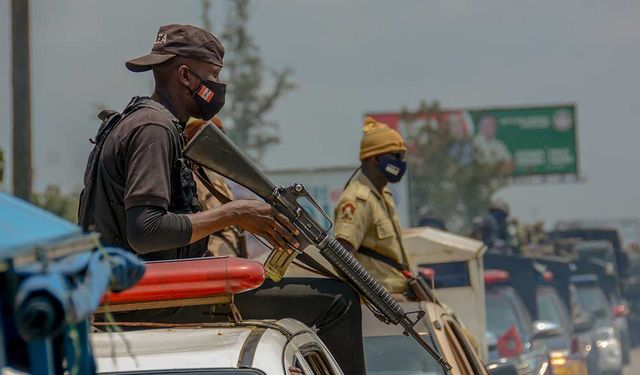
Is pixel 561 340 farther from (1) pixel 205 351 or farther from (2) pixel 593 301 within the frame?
(1) pixel 205 351

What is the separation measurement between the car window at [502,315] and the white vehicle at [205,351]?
33.7 ft

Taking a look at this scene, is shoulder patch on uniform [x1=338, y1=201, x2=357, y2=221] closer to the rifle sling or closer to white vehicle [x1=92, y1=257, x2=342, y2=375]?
the rifle sling

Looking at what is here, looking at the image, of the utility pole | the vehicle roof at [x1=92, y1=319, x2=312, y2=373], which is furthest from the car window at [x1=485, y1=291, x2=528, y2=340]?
the vehicle roof at [x1=92, y1=319, x2=312, y2=373]

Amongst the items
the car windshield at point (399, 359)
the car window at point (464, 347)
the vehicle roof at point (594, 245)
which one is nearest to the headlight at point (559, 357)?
the car window at point (464, 347)

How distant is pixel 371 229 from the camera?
771 cm

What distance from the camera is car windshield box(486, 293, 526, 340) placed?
1450cm

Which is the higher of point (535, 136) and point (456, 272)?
point (456, 272)

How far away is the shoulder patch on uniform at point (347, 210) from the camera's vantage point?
761cm

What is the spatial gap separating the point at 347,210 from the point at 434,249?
3.54m

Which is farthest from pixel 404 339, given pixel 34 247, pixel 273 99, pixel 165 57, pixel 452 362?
pixel 273 99

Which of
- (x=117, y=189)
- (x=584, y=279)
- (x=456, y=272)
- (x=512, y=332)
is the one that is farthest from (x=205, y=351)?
(x=584, y=279)

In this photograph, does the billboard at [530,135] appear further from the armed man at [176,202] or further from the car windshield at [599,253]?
the armed man at [176,202]

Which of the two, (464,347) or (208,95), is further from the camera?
(464,347)

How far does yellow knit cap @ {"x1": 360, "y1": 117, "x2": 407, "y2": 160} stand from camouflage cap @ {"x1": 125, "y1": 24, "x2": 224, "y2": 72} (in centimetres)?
294
